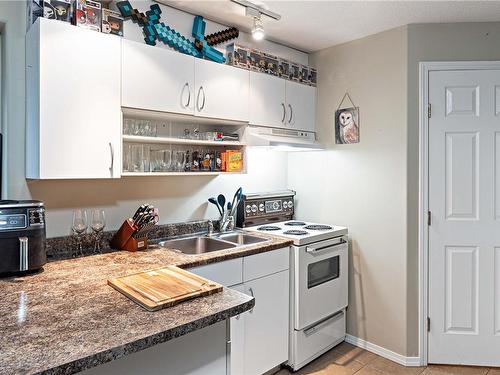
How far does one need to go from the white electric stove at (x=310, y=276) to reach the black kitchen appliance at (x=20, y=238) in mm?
1542

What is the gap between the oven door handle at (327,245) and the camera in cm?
251

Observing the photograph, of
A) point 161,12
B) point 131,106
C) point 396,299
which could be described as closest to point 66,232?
point 131,106

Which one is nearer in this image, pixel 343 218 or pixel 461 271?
pixel 461 271

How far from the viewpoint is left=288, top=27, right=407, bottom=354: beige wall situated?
8.80 ft

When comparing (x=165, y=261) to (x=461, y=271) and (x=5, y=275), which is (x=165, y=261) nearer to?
(x=5, y=275)

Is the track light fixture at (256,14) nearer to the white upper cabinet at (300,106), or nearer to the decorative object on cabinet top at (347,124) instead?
the white upper cabinet at (300,106)

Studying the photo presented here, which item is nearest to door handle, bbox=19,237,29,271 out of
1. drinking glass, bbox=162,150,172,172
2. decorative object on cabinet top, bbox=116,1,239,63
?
drinking glass, bbox=162,150,172,172

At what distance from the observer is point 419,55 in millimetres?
2625

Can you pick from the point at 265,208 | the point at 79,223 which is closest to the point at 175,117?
the point at 79,223

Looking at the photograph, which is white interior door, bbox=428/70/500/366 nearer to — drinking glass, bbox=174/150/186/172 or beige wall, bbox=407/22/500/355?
beige wall, bbox=407/22/500/355

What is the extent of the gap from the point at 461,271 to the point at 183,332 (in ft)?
7.53

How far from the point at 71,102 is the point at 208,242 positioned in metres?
1.28

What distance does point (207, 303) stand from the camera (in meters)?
1.32

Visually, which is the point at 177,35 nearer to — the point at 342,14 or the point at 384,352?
the point at 342,14
